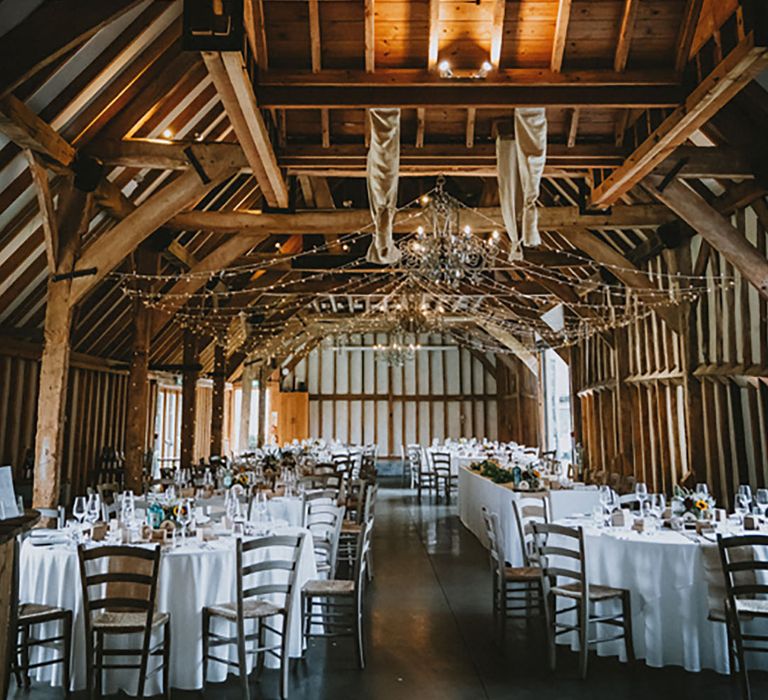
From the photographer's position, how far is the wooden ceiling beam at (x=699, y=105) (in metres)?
4.02

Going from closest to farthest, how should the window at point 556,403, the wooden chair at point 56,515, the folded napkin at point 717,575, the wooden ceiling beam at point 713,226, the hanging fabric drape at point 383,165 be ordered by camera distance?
the folded napkin at point 717,575
the wooden chair at point 56,515
the hanging fabric drape at point 383,165
the wooden ceiling beam at point 713,226
the window at point 556,403

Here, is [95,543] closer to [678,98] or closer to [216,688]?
[216,688]

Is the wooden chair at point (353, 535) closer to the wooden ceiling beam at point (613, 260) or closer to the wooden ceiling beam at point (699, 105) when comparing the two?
the wooden ceiling beam at point (699, 105)

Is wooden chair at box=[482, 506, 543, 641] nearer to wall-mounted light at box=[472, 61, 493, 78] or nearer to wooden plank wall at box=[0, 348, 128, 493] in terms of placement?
wall-mounted light at box=[472, 61, 493, 78]

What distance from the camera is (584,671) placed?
4.18 m

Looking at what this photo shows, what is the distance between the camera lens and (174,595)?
13.5ft

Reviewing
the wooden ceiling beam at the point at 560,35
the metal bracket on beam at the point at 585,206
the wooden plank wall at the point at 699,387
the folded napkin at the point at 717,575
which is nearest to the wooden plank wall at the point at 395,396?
the wooden plank wall at the point at 699,387

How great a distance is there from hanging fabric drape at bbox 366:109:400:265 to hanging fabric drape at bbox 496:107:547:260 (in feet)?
3.26

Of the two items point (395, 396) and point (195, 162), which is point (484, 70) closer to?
point (195, 162)

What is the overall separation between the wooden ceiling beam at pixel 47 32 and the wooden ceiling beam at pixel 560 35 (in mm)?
3257

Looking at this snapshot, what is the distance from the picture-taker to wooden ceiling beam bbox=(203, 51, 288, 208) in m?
3.95

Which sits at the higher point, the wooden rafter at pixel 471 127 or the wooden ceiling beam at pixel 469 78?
the wooden rafter at pixel 471 127

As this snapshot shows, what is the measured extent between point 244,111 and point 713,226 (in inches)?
195

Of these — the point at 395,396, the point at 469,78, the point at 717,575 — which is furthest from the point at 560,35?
the point at 395,396
